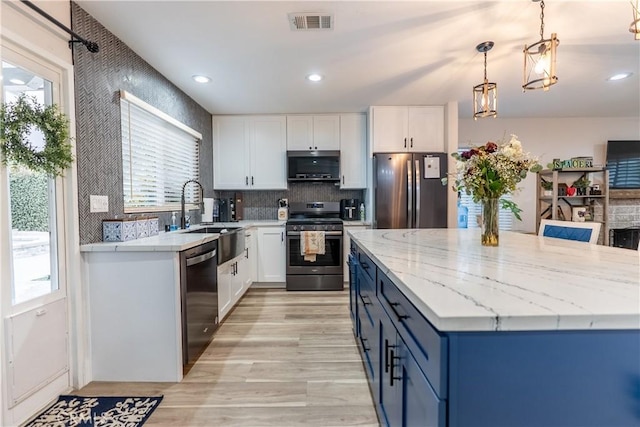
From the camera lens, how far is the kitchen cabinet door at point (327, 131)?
4301mm

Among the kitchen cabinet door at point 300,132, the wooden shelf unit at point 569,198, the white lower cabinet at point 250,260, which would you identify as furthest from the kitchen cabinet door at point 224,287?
the wooden shelf unit at point 569,198

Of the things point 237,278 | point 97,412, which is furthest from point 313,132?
point 97,412

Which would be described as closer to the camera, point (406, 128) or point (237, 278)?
point (237, 278)

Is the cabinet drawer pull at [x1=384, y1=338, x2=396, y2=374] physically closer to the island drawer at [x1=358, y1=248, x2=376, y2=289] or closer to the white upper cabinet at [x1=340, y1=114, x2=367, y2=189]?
the island drawer at [x1=358, y1=248, x2=376, y2=289]

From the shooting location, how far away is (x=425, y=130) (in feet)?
13.3

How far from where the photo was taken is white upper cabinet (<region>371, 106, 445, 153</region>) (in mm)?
4027

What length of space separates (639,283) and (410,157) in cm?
308

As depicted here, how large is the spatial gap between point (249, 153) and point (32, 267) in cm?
296

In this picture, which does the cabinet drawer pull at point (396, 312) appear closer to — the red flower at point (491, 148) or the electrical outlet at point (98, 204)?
the red flower at point (491, 148)

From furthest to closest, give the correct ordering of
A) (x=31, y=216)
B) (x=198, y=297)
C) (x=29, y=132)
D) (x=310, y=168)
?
(x=310, y=168)
(x=198, y=297)
(x=31, y=216)
(x=29, y=132)

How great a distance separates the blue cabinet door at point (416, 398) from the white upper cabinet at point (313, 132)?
11.5ft

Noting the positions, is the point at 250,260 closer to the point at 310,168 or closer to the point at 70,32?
the point at 310,168

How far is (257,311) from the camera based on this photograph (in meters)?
3.32

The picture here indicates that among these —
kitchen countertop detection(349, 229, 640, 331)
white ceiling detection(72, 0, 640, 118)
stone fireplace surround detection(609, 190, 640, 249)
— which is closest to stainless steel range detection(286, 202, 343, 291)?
white ceiling detection(72, 0, 640, 118)
